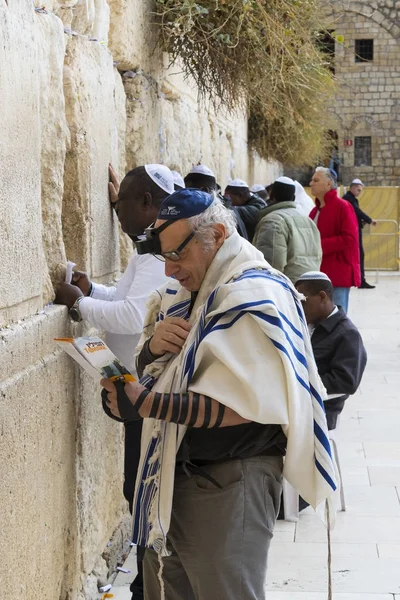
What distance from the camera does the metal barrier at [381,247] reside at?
1723 centimetres

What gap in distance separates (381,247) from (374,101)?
16.8 metres

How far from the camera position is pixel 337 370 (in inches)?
184

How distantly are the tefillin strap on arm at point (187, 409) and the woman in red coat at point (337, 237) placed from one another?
529 centimetres

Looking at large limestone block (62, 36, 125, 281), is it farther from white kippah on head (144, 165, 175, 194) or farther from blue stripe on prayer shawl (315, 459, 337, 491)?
blue stripe on prayer shawl (315, 459, 337, 491)

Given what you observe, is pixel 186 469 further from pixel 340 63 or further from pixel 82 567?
pixel 340 63

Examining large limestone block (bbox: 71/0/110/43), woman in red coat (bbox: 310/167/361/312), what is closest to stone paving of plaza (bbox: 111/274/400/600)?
woman in red coat (bbox: 310/167/361/312)

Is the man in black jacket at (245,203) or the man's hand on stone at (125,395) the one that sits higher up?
the man's hand on stone at (125,395)

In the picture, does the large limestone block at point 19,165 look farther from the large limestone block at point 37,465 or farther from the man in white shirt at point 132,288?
the man in white shirt at point 132,288

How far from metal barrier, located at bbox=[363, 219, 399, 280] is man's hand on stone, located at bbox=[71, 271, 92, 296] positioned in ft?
46.1

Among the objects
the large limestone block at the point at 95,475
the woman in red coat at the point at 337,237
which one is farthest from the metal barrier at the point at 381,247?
the large limestone block at the point at 95,475

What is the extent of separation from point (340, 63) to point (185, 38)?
28.7 metres

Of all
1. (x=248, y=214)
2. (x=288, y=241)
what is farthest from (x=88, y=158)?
(x=248, y=214)

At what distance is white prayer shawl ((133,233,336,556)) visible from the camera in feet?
7.94

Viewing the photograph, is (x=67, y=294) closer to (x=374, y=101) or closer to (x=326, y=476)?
(x=326, y=476)
